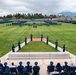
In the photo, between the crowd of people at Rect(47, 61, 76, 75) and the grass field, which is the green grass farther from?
the crowd of people at Rect(47, 61, 76, 75)

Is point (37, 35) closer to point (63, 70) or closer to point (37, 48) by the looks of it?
point (37, 48)

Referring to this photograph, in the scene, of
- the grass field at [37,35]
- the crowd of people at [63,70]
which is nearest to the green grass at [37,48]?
the grass field at [37,35]

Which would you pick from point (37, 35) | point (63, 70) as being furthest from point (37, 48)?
point (37, 35)

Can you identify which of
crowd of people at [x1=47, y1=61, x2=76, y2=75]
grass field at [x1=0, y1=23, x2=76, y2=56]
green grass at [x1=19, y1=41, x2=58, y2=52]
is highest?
crowd of people at [x1=47, y1=61, x2=76, y2=75]

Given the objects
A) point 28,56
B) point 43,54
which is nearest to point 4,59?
point 28,56

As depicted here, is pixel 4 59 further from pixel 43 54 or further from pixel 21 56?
pixel 43 54

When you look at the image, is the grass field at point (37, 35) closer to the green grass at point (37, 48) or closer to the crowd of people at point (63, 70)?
the green grass at point (37, 48)

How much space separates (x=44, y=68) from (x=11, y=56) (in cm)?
460

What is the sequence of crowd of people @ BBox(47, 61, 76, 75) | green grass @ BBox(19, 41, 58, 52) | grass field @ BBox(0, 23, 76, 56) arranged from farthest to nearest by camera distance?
grass field @ BBox(0, 23, 76, 56), green grass @ BBox(19, 41, 58, 52), crowd of people @ BBox(47, 61, 76, 75)

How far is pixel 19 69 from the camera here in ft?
40.3

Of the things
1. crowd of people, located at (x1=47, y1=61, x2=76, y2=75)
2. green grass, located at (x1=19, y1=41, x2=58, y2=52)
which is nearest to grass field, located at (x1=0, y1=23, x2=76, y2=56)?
green grass, located at (x1=19, y1=41, x2=58, y2=52)

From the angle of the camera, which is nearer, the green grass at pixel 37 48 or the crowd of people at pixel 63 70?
the crowd of people at pixel 63 70

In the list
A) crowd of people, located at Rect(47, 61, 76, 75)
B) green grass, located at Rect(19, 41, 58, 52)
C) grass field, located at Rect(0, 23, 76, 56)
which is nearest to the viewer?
crowd of people, located at Rect(47, 61, 76, 75)

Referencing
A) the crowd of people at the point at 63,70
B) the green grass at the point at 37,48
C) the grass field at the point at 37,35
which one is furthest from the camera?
the grass field at the point at 37,35
